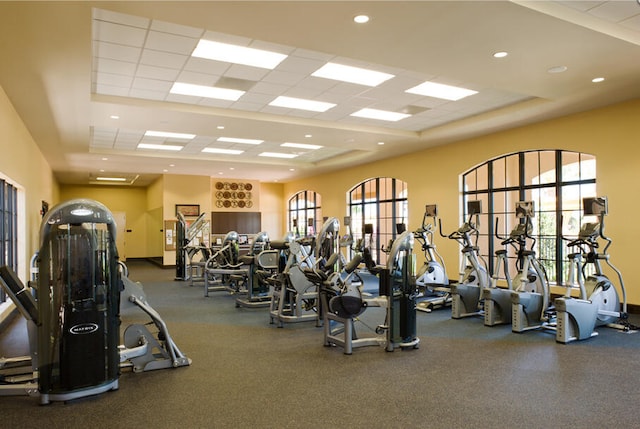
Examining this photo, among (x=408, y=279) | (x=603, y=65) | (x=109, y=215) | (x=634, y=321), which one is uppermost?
(x=603, y=65)

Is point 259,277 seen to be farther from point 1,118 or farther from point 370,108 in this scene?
point 1,118

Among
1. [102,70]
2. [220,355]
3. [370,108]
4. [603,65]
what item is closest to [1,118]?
[102,70]

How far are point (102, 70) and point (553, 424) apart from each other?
6250 mm

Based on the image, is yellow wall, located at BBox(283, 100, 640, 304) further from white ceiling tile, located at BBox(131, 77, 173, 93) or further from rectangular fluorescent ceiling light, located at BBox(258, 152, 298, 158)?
white ceiling tile, located at BBox(131, 77, 173, 93)

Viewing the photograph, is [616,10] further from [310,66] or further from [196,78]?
[196,78]

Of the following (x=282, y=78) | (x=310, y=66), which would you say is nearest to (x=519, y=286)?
(x=310, y=66)

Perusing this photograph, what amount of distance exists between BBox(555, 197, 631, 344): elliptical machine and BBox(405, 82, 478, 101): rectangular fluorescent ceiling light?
2393mm

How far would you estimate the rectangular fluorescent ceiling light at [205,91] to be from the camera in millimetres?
6602

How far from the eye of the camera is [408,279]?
507 centimetres

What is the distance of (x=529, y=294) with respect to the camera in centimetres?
595

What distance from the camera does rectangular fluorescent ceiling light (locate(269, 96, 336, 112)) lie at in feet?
24.1

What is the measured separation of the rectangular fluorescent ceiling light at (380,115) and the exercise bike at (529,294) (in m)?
2.88

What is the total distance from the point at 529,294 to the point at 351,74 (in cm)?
380

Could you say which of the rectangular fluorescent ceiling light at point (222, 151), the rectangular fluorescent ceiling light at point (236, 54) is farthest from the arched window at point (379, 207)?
the rectangular fluorescent ceiling light at point (236, 54)
